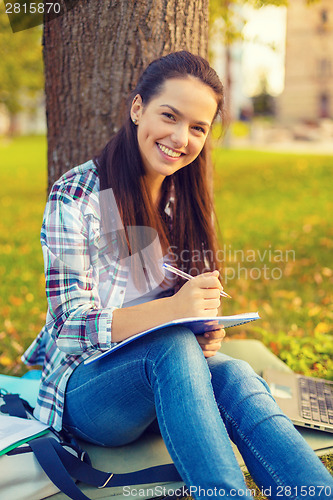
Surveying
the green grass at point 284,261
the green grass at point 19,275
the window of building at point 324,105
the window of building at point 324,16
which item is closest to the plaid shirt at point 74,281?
the green grass at point 19,275

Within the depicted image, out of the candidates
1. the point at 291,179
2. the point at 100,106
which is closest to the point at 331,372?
the point at 100,106

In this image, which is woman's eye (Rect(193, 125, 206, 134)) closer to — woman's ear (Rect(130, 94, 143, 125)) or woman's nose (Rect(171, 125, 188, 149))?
woman's nose (Rect(171, 125, 188, 149))

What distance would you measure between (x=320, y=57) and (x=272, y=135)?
16.2 meters

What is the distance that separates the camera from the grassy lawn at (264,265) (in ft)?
10.7

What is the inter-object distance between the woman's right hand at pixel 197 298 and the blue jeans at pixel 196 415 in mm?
99

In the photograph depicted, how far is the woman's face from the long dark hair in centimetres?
3

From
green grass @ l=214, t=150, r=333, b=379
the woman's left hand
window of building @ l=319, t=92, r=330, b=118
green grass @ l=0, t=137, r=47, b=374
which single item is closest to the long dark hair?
the woman's left hand

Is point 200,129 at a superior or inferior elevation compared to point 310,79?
inferior

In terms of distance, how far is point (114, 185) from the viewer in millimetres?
1943

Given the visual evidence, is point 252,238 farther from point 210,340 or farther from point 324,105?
point 324,105

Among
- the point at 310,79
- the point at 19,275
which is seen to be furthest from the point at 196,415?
the point at 310,79

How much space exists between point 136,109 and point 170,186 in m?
0.39

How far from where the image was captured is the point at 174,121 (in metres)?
1.87

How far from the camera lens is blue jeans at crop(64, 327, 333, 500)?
1.46 m
